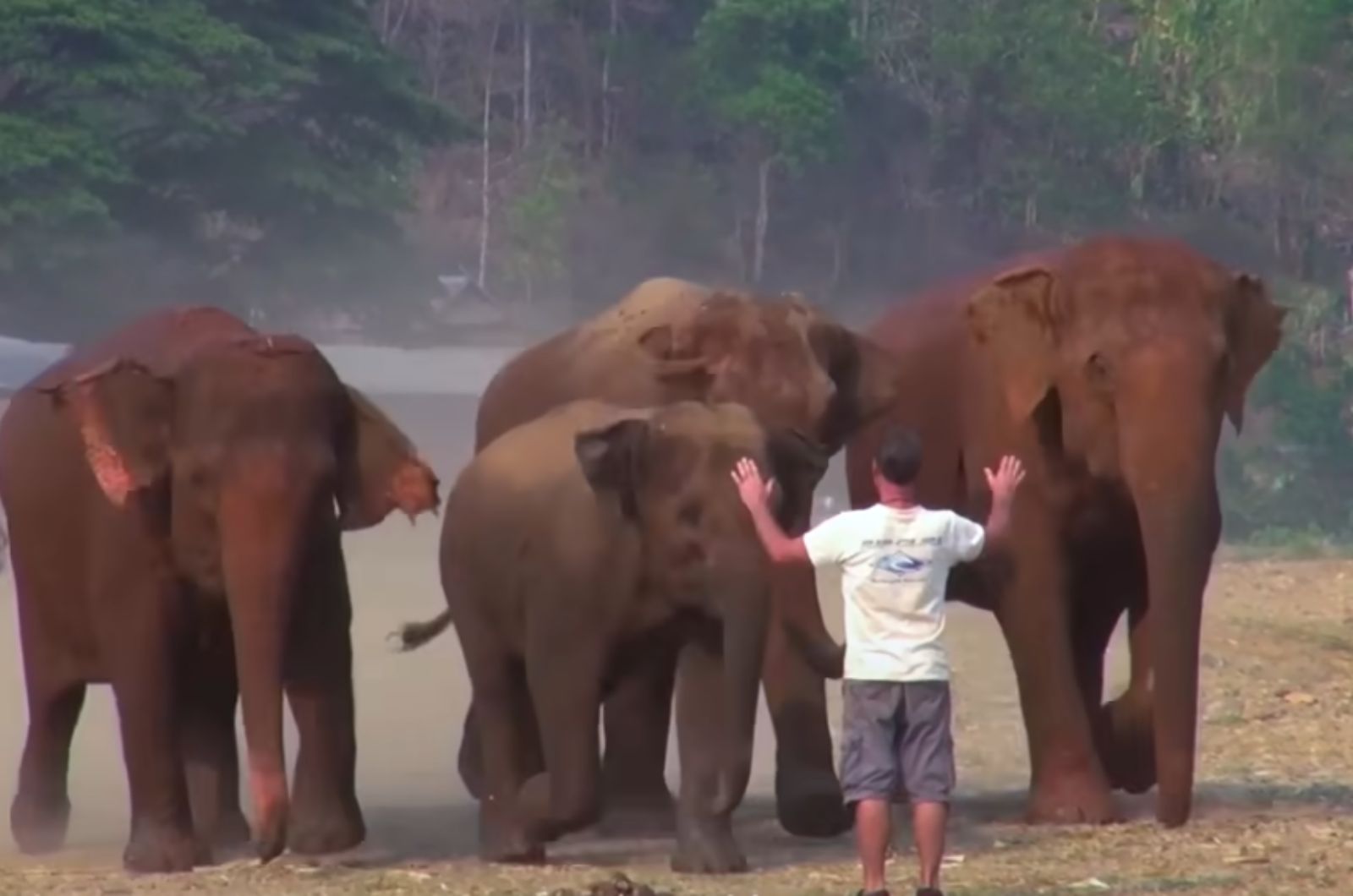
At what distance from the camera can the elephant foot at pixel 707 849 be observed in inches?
455

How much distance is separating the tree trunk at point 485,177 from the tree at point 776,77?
12.8 feet

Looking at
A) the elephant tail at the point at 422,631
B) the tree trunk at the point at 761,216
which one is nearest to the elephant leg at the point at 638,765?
the elephant tail at the point at 422,631

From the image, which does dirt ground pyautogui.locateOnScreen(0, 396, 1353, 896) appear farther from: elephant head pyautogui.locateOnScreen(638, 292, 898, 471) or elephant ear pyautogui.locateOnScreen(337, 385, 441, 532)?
elephant head pyautogui.locateOnScreen(638, 292, 898, 471)

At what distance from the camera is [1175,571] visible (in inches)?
481

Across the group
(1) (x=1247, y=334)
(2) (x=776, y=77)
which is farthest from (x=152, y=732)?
(2) (x=776, y=77)

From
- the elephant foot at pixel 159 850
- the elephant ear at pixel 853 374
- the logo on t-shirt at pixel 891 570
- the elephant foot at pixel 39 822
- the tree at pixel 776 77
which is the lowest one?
the elephant foot at pixel 39 822

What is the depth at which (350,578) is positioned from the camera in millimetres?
24828

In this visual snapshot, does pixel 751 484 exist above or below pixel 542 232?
below

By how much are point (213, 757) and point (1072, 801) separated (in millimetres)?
2991

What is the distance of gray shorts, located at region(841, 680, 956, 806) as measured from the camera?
10203 mm

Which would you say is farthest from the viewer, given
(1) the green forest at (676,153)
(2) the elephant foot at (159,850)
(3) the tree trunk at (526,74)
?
(3) the tree trunk at (526,74)

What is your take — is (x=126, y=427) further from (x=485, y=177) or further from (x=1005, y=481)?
(x=485, y=177)

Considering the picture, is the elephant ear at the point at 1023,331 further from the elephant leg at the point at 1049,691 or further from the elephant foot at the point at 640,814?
the elephant foot at the point at 640,814

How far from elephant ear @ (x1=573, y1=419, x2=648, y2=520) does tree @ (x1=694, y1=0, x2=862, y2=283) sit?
33.1 metres
